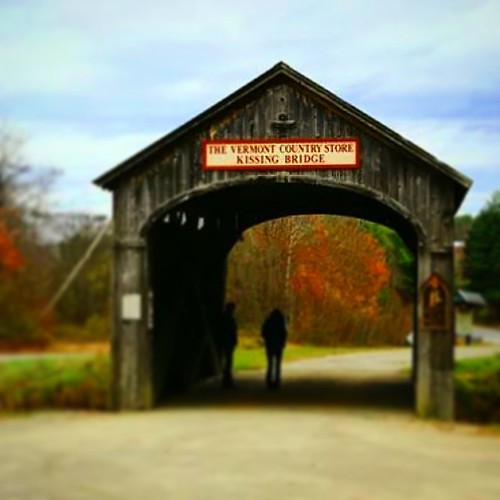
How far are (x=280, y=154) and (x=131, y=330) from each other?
3508 mm

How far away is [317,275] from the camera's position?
12.0 m

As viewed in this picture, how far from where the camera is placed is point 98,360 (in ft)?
41.7

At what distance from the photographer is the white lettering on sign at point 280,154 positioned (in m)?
13.6

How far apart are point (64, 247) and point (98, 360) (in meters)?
3.73

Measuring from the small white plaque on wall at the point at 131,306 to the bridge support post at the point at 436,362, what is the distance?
4264 mm

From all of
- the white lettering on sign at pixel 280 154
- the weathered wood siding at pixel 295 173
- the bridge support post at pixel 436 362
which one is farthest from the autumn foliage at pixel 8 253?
the bridge support post at pixel 436 362

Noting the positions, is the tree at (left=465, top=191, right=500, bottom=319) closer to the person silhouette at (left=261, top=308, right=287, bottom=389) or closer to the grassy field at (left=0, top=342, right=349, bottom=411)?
the person silhouette at (left=261, top=308, right=287, bottom=389)

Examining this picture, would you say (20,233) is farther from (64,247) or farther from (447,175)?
(447,175)

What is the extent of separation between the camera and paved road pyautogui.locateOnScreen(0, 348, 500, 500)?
8273 mm

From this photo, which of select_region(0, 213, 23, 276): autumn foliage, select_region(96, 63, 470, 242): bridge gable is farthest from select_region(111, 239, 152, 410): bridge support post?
select_region(0, 213, 23, 276): autumn foliage

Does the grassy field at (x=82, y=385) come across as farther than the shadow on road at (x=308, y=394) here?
No

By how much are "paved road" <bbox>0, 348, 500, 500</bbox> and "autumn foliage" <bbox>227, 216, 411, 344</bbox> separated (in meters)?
1.62

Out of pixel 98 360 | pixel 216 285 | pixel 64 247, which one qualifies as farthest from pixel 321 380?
Answer: pixel 64 247

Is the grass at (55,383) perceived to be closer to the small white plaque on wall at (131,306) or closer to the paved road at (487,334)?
the small white plaque on wall at (131,306)
